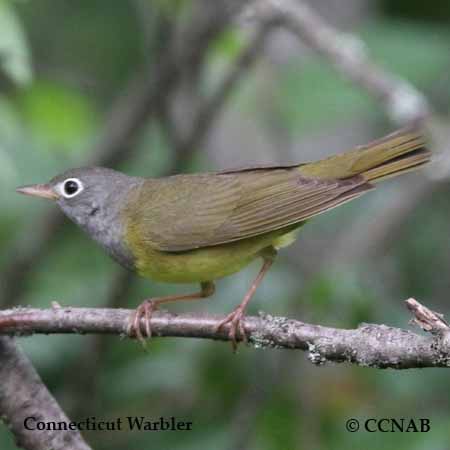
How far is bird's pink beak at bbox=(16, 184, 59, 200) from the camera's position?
4.68m

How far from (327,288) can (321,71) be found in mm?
2218

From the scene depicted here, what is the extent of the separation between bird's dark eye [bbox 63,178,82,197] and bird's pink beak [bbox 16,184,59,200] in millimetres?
54

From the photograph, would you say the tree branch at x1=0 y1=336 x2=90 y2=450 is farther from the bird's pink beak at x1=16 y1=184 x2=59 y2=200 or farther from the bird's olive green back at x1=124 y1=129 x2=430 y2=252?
the bird's pink beak at x1=16 y1=184 x2=59 y2=200

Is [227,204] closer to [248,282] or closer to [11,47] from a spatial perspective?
[248,282]

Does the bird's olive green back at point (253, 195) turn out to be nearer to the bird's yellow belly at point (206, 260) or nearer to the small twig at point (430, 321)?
the bird's yellow belly at point (206, 260)

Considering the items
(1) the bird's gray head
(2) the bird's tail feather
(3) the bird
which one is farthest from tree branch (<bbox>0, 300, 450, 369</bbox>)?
(1) the bird's gray head

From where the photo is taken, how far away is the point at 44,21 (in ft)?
29.3

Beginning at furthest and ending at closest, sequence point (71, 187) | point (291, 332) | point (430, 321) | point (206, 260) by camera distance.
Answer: point (71, 187), point (206, 260), point (291, 332), point (430, 321)

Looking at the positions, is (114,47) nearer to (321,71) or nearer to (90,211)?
(321,71)

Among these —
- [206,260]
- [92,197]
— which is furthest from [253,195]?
[92,197]

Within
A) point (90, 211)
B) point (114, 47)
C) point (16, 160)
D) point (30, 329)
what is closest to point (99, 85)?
point (114, 47)

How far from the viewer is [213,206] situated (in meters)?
4.66

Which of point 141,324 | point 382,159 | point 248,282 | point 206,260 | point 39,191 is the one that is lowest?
point 141,324

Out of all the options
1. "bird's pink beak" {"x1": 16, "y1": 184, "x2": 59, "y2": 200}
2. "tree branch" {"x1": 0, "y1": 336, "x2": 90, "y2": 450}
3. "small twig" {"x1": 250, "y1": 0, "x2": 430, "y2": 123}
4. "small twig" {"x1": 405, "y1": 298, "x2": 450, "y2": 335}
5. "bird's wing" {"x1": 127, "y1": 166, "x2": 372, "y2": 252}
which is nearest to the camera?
"small twig" {"x1": 405, "y1": 298, "x2": 450, "y2": 335}
